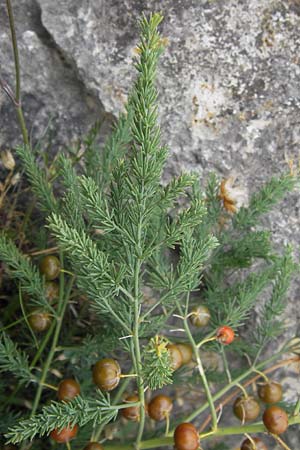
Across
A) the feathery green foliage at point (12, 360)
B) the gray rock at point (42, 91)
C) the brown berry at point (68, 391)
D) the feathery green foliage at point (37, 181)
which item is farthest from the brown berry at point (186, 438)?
the gray rock at point (42, 91)

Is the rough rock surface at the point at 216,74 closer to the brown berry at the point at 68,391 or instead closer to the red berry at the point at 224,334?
the red berry at the point at 224,334

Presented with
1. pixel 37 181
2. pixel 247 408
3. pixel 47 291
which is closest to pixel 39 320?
pixel 47 291

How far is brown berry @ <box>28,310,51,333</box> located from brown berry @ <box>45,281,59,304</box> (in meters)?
0.03

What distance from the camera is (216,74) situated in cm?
133

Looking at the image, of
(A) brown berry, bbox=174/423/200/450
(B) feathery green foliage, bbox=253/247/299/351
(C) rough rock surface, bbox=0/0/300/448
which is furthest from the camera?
(C) rough rock surface, bbox=0/0/300/448

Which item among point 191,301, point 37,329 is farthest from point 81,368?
point 191,301

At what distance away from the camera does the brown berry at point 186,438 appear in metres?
1.06

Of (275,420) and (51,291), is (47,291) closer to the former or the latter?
(51,291)

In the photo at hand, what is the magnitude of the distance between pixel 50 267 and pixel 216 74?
1.70 feet

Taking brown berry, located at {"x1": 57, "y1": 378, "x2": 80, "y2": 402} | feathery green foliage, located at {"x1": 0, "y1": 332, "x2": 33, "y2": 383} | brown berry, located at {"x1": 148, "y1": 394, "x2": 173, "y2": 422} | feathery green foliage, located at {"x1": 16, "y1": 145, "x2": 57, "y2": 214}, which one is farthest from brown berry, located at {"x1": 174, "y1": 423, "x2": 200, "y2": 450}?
feathery green foliage, located at {"x1": 16, "y1": 145, "x2": 57, "y2": 214}

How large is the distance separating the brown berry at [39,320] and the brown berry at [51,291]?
1.3 inches

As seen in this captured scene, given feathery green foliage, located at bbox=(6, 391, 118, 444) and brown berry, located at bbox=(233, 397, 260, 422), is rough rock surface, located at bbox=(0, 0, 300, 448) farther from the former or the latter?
feathery green foliage, located at bbox=(6, 391, 118, 444)

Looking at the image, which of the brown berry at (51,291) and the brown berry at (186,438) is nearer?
the brown berry at (186,438)

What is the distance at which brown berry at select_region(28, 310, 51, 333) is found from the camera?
4.09ft
